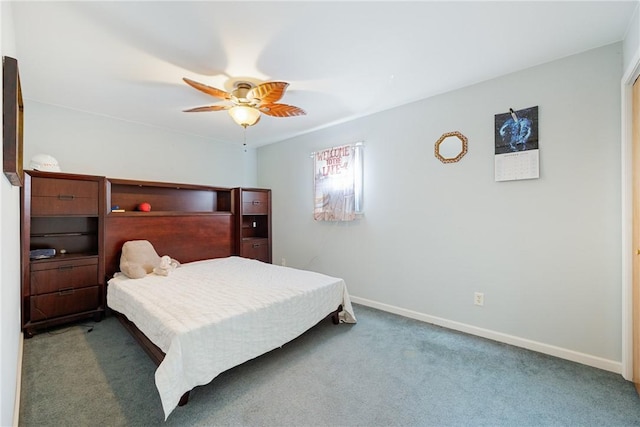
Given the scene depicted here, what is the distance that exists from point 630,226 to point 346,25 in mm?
2333

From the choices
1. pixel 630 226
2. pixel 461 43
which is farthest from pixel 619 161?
pixel 461 43

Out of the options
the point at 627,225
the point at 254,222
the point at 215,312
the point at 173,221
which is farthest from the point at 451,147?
the point at 173,221

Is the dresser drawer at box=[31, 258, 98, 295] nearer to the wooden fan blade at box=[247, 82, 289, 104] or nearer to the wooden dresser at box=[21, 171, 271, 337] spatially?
the wooden dresser at box=[21, 171, 271, 337]

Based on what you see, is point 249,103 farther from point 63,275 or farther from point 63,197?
point 63,275

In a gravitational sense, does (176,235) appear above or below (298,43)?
below

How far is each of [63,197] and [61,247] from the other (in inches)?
25.6

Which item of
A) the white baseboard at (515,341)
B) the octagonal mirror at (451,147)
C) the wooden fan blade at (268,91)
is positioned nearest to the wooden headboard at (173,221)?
the wooden fan blade at (268,91)

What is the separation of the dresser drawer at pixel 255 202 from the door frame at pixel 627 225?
4.03m

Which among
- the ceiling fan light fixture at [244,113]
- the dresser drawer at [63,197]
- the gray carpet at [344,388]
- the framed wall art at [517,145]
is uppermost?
the ceiling fan light fixture at [244,113]

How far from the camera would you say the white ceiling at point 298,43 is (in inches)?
65.5

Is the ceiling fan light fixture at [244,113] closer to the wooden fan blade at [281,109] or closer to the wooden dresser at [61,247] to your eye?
the wooden fan blade at [281,109]

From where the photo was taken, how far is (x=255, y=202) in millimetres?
4492

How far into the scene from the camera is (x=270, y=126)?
3.86 metres

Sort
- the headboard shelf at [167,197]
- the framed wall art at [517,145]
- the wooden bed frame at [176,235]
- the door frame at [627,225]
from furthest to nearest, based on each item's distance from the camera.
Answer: the headboard shelf at [167,197]
the wooden bed frame at [176,235]
the framed wall art at [517,145]
the door frame at [627,225]
